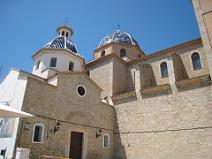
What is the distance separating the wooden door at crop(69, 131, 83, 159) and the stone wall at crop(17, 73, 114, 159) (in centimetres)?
28

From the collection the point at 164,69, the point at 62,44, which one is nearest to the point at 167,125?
the point at 164,69

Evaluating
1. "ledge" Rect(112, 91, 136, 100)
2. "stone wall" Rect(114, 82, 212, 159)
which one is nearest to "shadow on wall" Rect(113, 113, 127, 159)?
"stone wall" Rect(114, 82, 212, 159)

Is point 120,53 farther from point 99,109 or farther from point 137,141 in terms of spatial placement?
point 137,141

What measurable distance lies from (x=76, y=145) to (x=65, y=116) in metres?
2.18

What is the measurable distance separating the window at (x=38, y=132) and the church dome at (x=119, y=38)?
1430 centimetres

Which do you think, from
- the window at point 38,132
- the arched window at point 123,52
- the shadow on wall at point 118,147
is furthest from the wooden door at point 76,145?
the arched window at point 123,52

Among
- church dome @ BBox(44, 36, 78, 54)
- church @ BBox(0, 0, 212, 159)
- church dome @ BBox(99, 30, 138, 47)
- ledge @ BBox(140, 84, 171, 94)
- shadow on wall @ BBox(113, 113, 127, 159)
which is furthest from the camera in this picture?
church dome @ BBox(99, 30, 138, 47)

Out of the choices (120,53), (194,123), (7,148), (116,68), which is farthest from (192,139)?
(120,53)

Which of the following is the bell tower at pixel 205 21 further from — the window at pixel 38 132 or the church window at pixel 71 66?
the window at pixel 38 132

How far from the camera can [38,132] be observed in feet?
34.9

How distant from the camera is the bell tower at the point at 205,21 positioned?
41.5ft

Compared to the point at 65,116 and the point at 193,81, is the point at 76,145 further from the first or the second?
the point at 193,81

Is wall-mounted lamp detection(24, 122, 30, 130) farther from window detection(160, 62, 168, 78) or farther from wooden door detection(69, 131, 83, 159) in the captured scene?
window detection(160, 62, 168, 78)

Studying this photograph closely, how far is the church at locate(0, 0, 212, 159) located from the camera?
1069 cm
